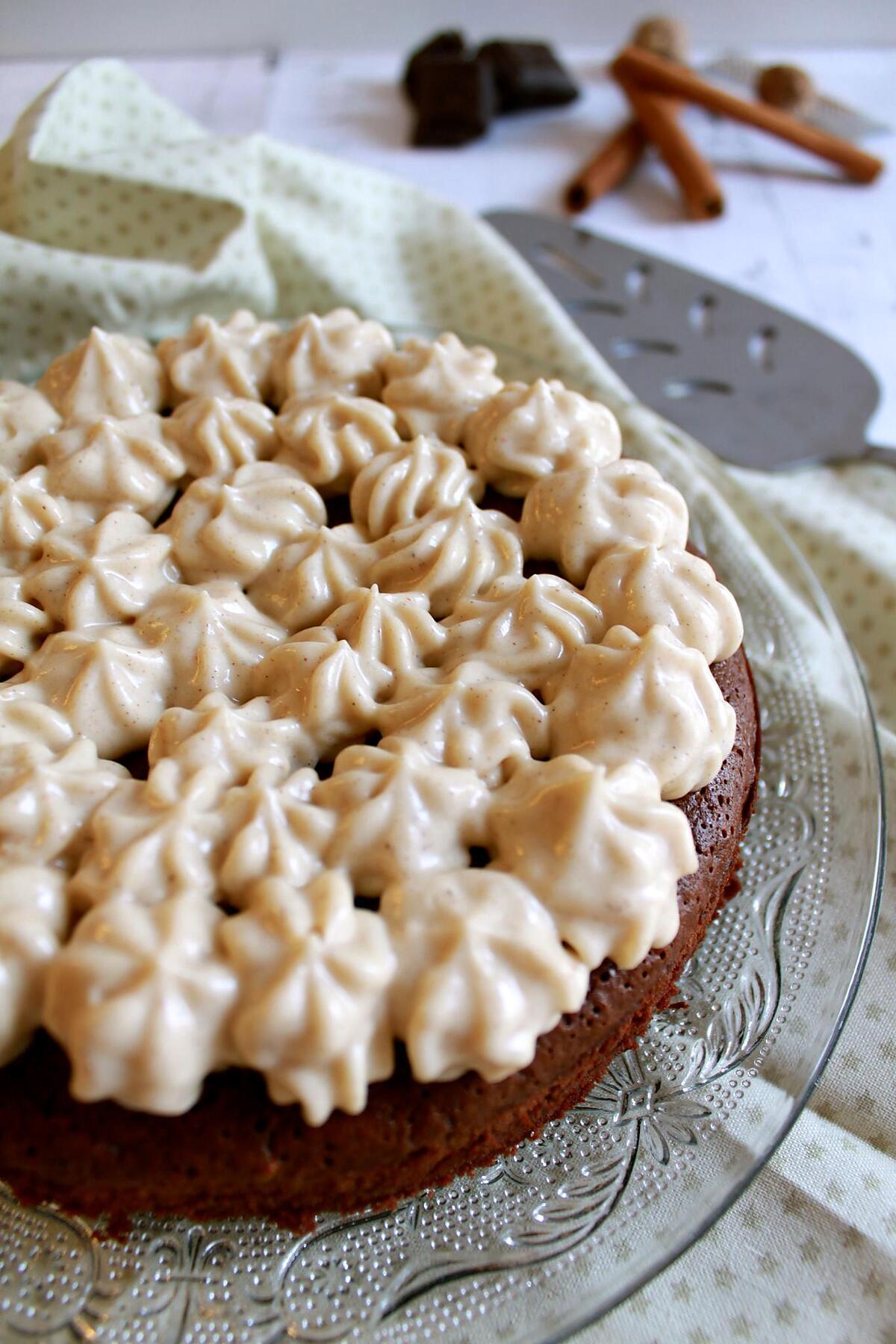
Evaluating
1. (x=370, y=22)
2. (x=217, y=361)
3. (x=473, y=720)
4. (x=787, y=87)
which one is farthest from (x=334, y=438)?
(x=370, y=22)

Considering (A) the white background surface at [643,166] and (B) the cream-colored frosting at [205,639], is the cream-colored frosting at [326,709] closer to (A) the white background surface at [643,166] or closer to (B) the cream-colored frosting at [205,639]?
(B) the cream-colored frosting at [205,639]

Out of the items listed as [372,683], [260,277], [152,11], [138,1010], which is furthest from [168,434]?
[152,11]

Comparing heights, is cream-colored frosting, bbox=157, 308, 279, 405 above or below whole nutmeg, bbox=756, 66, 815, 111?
below

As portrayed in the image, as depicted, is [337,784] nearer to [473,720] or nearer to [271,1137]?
Result: [473,720]

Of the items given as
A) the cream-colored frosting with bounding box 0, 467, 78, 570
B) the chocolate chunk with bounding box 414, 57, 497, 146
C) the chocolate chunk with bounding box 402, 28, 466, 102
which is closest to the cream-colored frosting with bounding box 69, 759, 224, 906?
A: the cream-colored frosting with bounding box 0, 467, 78, 570

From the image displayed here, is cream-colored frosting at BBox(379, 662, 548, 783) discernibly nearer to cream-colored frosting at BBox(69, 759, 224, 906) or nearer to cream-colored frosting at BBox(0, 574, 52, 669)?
cream-colored frosting at BBox(69, 759, 224, 906)

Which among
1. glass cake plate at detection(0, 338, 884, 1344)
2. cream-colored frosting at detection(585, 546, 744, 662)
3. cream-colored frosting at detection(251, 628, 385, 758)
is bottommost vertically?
glass cake plate at detection(0, 338, 884, 1344)

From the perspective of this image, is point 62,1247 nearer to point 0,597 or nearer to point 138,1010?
point 138,1010
